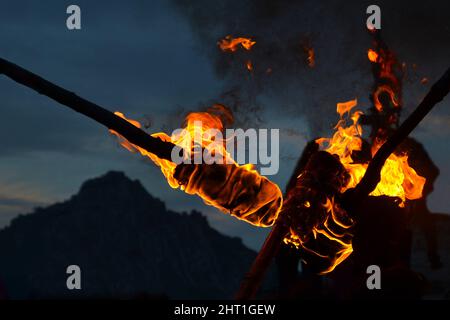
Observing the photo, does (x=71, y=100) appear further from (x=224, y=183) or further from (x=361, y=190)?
(x=361, y=190)

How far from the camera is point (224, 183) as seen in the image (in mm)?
6016

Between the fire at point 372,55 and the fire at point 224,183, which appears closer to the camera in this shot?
the fire at point 224,183

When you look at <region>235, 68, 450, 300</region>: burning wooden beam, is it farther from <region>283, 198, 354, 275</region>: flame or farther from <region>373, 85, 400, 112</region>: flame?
<region>373, 85, 400, 112</region>: flame

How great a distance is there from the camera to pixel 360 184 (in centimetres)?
670

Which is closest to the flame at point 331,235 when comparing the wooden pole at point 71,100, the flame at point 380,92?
the wooden pole at point 71,100

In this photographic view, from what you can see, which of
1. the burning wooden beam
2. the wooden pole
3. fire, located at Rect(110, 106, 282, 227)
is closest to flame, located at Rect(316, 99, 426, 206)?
the burning wooden beam

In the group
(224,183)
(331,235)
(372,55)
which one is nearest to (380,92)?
(372,55)

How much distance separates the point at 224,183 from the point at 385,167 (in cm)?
238

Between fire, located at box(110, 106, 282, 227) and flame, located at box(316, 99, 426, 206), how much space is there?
1.38 meters

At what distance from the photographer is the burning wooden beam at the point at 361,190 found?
615 centimetres

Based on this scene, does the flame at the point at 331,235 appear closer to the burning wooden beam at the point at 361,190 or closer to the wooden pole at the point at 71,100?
the burning wooden beam at the point at 361,190

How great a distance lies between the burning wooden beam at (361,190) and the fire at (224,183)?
0.19 m
